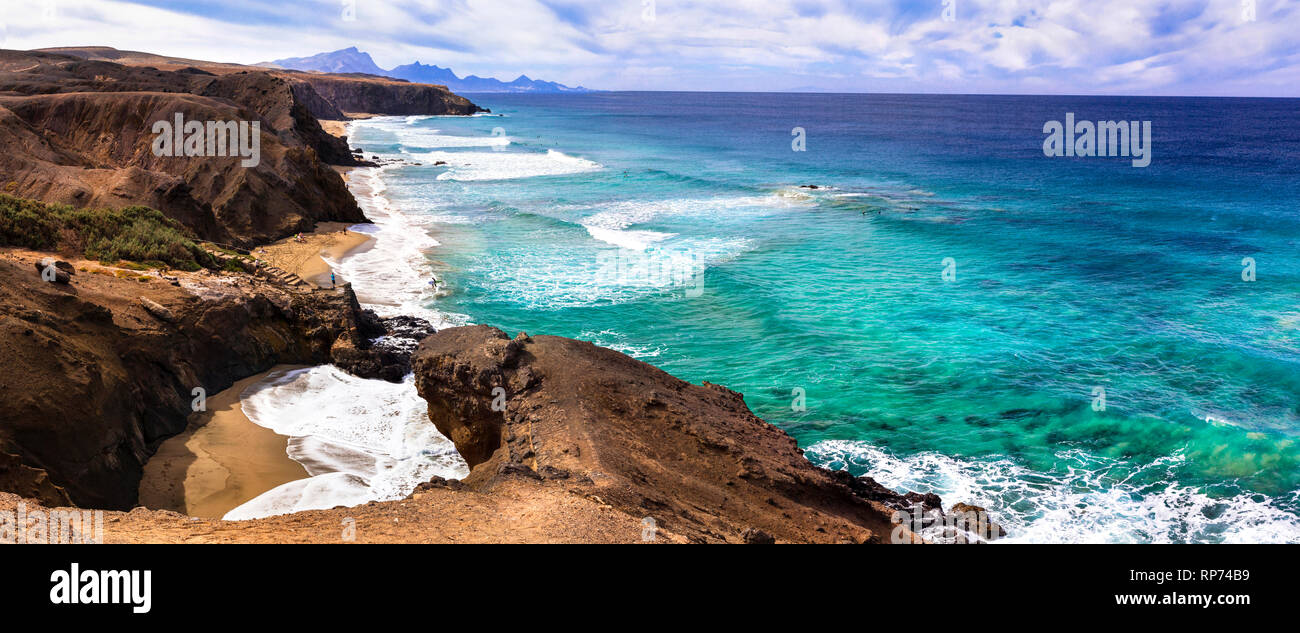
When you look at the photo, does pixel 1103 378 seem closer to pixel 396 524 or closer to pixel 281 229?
pixel 396 524

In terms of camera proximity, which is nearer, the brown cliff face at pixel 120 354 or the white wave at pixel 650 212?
the brown cliff face at pixel 120 354

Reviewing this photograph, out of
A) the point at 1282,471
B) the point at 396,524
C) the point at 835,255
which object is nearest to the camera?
the point at 396,524

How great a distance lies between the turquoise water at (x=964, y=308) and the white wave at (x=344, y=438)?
7.46m

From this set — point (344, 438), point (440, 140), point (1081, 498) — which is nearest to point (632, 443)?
point (344, 438)

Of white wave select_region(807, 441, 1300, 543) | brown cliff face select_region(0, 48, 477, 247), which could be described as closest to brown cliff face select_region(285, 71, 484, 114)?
brown cliff face select_region(0, 48, 477, 247)

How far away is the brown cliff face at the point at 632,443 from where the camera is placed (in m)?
11.3

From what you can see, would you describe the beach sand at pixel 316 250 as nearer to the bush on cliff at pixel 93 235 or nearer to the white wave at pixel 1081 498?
the bush on cliff at pixel 93 235

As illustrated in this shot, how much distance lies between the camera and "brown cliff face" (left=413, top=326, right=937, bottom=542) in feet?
36.9

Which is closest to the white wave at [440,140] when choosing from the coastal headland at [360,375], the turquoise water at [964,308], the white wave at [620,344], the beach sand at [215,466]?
the turquoise water at [964,308]

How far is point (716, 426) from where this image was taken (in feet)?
45.2

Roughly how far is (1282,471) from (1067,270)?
1796 centimetres

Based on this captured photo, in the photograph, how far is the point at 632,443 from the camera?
12.6 m

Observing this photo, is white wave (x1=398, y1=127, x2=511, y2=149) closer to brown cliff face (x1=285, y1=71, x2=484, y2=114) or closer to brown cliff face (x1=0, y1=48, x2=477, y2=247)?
brown cliff face (x1=0, y1=48, x2=477, y2=247)

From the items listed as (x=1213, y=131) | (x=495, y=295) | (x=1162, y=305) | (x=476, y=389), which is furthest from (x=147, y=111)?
(x=1213, y=131)
